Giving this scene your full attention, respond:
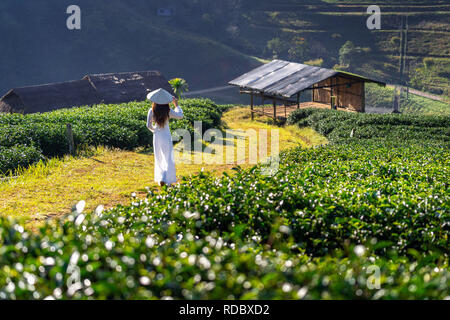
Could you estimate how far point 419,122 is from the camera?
21766mm

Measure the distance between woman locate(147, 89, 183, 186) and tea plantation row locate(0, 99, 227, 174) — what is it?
467 centimetres

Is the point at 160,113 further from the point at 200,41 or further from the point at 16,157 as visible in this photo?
the point at 200,41

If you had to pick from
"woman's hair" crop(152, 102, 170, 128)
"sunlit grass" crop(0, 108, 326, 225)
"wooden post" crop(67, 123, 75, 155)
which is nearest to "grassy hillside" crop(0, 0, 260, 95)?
"wooden post" crop(67, 123, 75, 155)

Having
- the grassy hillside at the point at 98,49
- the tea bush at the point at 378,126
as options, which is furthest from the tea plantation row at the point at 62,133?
the grassy hillside at the point at 98,49

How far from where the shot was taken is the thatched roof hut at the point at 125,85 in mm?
35750

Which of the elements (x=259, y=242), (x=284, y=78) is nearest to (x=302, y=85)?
(x=284, y=78)

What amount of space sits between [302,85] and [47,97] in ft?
58.9

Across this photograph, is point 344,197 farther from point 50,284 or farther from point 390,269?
point 50,284

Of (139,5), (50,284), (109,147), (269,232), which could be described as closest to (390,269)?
(269,232)

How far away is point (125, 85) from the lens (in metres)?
37.2

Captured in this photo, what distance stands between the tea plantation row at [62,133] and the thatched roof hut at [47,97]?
12.4 meters

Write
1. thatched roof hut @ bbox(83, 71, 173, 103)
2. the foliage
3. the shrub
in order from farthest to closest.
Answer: the foliage, thatched roof hut @ bbox(83, 71, 173, 103), the shrub

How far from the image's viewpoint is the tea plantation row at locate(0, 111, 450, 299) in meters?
3.72

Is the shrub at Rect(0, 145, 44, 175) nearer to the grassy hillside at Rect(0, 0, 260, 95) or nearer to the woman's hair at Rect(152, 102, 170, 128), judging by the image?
the woman's hair at Rect(152, 102, 170, 128)
